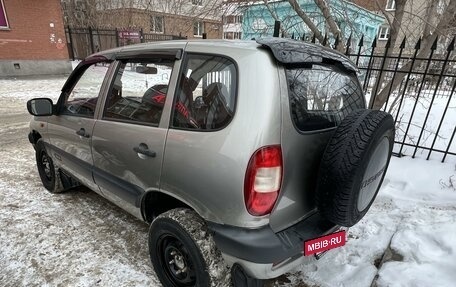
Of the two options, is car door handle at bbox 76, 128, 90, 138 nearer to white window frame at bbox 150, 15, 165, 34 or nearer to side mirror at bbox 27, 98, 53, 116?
side mirror at bbox 27, 98, 53, 116

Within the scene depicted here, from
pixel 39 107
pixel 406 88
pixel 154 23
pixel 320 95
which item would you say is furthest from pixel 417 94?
pixel 154 23

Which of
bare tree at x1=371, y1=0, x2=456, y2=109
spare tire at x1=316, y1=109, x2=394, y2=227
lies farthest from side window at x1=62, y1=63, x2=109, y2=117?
bare tree at x1=371, y1=0, x2=456, y2=109

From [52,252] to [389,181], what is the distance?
12.5 ft

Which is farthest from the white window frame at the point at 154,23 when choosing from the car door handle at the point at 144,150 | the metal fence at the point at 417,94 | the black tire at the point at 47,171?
the car door handle at the point at 144,150

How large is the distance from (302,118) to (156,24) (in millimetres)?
25499

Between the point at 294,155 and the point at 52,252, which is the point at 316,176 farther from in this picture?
the point at 52,252

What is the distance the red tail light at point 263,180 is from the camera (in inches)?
64.6

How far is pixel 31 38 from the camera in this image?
12914 mm

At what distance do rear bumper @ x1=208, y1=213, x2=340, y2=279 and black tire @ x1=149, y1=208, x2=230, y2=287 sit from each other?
0.28ft

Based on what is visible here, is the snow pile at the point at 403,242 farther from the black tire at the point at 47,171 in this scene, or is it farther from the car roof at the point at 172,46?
Result: the black tire at the point at 47,171

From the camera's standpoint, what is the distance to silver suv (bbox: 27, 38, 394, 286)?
1684 mm

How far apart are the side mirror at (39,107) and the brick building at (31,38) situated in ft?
40.0

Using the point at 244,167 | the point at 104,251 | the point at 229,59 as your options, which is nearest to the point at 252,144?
the point at 244,167

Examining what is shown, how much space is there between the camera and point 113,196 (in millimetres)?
2674
